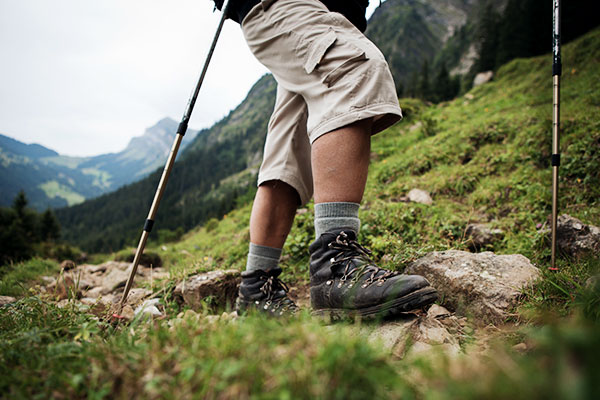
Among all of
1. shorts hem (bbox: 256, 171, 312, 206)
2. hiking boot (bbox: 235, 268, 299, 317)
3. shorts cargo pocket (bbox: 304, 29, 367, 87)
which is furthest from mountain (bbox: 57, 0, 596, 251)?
shorts cargo pocket (bbox: 304, 29, 367, 87)

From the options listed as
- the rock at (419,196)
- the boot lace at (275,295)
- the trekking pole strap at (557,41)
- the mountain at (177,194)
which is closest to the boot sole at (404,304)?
the boot lace at (275,295)

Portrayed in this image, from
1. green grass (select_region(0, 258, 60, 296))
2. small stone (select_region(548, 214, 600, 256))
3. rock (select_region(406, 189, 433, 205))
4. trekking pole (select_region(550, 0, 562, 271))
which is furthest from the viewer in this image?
green grass (select_region(0, 258, 60, 296))

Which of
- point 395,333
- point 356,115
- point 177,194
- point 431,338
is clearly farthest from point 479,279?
point 177,194

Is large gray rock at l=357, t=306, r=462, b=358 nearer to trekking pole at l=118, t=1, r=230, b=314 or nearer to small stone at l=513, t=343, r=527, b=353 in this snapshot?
small stone at l=513, t=343, r=527, b=353

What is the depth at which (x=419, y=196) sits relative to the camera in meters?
4.40

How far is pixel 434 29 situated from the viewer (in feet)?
538

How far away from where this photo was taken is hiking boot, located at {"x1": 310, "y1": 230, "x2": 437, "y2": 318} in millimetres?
1433

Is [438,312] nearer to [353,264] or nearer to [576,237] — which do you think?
[353,264]

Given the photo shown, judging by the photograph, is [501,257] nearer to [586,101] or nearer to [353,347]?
[353,347]

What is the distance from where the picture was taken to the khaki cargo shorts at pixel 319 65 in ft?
5.50

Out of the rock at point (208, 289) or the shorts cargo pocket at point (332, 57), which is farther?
the rock at point (208, 289)

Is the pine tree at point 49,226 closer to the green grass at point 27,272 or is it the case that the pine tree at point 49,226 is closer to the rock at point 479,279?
A: the green grass at point 27,272

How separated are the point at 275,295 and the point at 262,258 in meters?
0.28

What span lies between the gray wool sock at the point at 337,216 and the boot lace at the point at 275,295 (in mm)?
560
